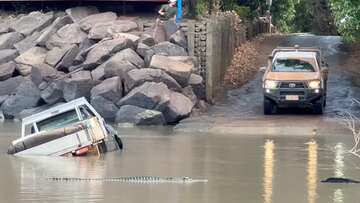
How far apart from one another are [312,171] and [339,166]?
1079 millimetres

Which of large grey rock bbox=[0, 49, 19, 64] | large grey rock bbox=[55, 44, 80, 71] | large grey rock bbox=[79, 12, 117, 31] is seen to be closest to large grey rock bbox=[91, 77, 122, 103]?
large grey rock bbox=[55, 44, 80, 71]

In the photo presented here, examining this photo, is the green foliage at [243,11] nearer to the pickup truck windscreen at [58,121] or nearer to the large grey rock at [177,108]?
the large grey rock at [177,108]

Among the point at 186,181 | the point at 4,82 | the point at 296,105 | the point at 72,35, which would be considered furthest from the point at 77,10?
the point at 186,181

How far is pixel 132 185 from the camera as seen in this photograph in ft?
51.6

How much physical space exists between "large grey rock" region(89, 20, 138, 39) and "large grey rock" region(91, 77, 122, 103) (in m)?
3.62

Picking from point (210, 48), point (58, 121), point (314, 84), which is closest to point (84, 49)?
point (210, 48)

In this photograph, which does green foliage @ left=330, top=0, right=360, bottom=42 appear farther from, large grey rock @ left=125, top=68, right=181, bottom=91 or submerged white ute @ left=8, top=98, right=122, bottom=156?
submerged white ute @ left=8, top=98, right=122, bottom=156

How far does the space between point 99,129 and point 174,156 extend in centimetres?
183

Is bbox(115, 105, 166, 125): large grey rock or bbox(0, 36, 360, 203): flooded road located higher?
bbox(0, 36, 360, 203): flooded road

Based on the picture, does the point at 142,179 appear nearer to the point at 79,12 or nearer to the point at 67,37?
the point at 67,37

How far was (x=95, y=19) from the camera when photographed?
116ft

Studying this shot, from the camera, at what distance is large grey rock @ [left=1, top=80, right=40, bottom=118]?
102ft

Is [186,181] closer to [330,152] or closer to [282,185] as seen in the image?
[282,185]

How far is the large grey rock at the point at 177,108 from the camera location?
29.0 metres
